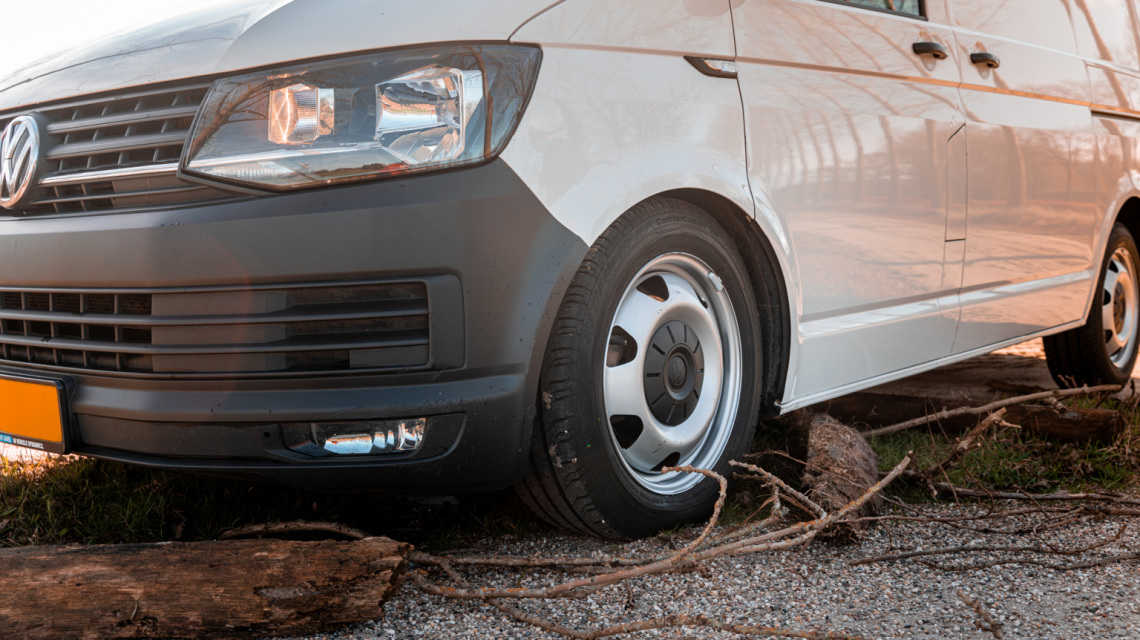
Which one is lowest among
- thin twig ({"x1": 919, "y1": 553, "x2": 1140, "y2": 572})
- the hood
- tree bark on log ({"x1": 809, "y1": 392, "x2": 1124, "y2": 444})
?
thin twig ({"x1": 919, "y1": 553, "x2": 1140, "y2": 572})

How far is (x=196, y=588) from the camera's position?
1584mm

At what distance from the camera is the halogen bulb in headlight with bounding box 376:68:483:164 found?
1660 millimetres

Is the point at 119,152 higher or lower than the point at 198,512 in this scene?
A: higher

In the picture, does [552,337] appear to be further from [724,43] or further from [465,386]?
[724,43]

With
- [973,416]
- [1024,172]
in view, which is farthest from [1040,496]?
[1024,172]

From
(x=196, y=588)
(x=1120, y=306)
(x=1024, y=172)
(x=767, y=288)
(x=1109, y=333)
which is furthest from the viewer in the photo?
(x=1120, y=306)

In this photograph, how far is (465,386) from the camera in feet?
5.62

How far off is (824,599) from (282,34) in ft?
5.46

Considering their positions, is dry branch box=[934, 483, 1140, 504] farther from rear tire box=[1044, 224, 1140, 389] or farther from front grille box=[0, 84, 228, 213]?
front grille box=[0, 84, 228, 213]

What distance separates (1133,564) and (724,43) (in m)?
1.67

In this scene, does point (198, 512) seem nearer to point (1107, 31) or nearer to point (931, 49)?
point (931, 49)

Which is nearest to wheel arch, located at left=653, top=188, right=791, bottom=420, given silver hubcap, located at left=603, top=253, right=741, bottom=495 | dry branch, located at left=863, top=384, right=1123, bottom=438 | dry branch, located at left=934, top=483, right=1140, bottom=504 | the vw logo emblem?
silver hubcap, located at left=603, top=253, right=741, bottom=495

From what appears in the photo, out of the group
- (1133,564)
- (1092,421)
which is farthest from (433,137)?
(1092,421)

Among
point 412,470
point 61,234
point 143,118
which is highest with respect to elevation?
point 143,118
